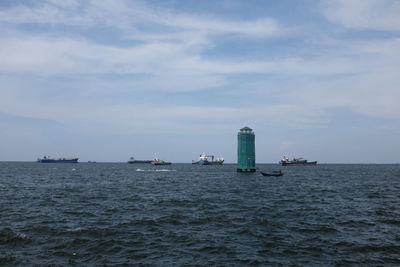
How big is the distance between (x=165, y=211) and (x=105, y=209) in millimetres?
5854

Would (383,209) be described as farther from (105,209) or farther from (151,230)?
(105,209)

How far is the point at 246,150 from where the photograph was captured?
8150cm

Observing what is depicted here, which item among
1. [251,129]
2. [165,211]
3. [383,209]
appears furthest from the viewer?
[251,129]

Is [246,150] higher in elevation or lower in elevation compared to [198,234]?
higher

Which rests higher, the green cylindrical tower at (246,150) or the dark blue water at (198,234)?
the green cylindrical tower at (246,150)

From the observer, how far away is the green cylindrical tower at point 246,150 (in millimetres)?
79875

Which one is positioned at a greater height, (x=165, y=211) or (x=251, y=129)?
(x=251, y=129)

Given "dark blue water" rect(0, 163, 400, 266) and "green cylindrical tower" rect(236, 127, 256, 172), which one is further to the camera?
"green cylindrical tower" rect(236, 127, 256, 172)

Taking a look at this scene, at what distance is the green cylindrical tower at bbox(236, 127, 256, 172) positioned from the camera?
262ft

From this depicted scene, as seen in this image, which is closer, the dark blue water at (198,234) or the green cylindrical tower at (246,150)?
the dark blue water at (198,234)

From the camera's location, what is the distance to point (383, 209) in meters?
28.5

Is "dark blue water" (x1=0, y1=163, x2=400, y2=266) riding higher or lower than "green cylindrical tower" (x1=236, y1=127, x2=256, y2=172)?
lower

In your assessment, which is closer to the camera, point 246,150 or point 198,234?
point 198,234

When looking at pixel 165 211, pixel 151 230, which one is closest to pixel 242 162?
pixel 165 211
